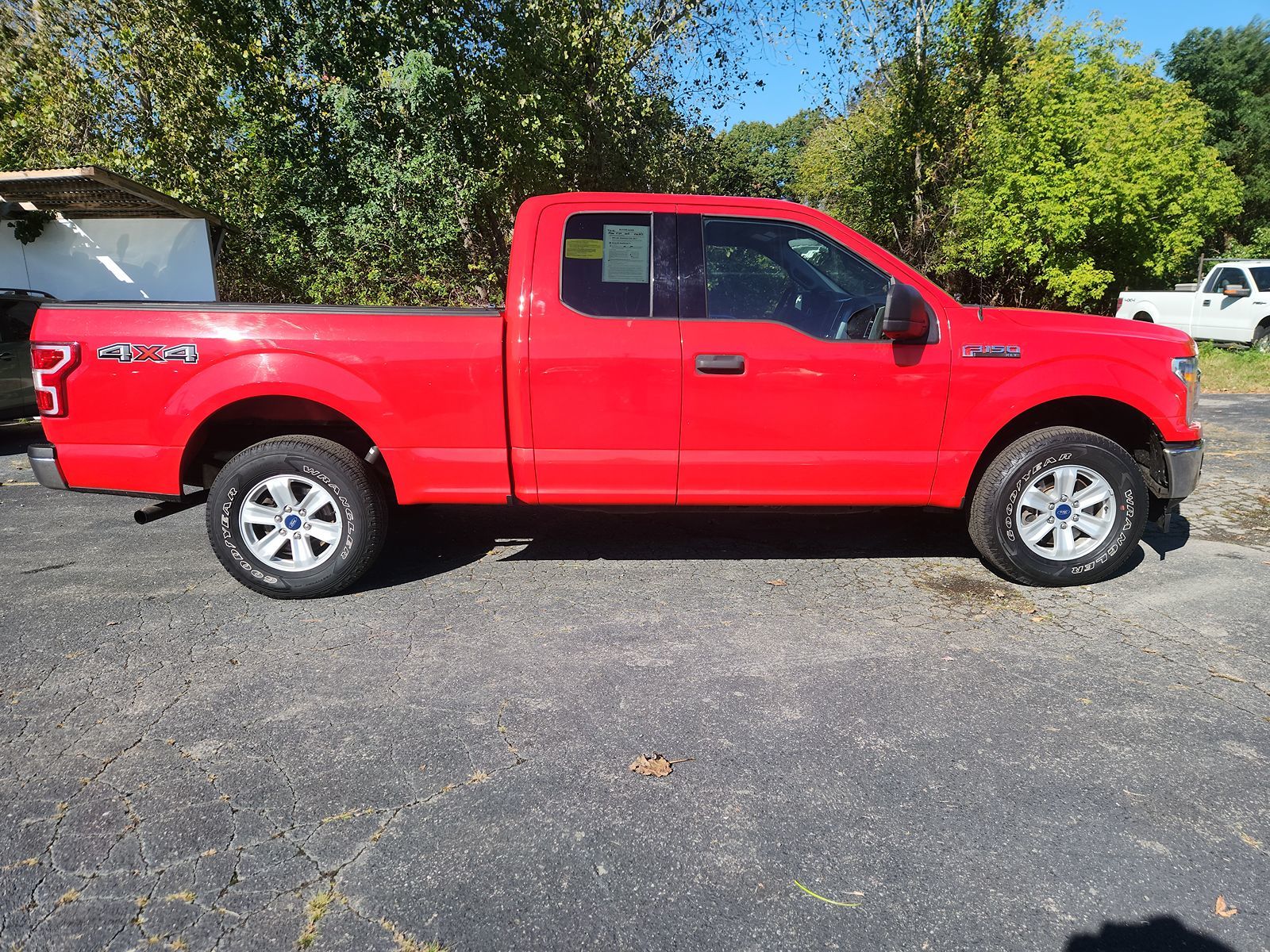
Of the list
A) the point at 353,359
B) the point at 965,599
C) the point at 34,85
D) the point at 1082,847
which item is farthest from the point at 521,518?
the point at 34,85

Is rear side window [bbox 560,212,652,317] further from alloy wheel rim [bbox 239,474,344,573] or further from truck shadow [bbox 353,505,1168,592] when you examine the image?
alloy wheel rim [bbox 239,474,344,573]

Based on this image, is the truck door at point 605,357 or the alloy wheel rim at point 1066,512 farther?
the alloy wheel rim at point 1066,512

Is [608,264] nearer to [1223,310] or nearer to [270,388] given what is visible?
[270,388]

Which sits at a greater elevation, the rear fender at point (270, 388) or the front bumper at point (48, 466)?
the rear fender at point (270, 388)

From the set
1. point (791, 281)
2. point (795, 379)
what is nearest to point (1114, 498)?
point (795, 379)

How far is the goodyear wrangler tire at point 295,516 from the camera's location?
409 cm

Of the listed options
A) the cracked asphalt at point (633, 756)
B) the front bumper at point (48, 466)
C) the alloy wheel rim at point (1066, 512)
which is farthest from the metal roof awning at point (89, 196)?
the alloy wheel rim at point (1066, 512)

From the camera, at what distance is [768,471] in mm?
4145

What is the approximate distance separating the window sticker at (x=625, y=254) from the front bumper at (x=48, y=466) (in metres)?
2.96

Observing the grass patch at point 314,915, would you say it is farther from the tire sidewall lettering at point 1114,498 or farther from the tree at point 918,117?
the tree at point 918,117

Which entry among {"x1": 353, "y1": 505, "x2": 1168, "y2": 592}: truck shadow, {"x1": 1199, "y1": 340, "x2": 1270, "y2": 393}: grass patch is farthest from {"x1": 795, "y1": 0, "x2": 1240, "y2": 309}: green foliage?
{"x1": 353, "y1": 505, "x2": 1168, "y2": 592}: truck shadow

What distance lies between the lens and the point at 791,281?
428cm

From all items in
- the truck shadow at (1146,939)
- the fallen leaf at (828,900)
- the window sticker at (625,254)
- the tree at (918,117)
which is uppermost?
the tree at (918,117)

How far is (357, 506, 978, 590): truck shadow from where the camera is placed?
4898 mm
